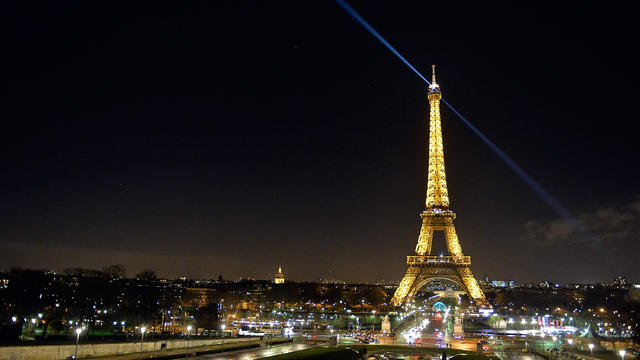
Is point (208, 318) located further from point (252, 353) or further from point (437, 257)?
point (437, 257)

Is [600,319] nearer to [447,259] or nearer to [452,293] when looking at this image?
[447,259]

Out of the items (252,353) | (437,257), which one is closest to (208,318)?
(252,353)

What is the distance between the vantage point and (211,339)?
53.7 m

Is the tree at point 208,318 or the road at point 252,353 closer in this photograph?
the road at point 252,353

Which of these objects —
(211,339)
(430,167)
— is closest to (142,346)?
(211,339)

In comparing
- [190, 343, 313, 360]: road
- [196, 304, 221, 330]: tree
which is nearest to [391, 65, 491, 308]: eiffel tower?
[196, 304, 221, 330]: tree

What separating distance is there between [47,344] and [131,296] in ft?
142

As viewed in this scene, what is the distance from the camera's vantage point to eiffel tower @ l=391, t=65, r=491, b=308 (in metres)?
101

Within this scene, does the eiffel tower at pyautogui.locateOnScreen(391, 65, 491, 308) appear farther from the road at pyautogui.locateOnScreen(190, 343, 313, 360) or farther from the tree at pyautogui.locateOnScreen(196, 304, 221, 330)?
the road at pyautogui.locateOnScreen(190, 343, 313, 360)

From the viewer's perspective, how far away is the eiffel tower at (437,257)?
330 ft

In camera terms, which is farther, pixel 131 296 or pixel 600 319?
pixel 600 319

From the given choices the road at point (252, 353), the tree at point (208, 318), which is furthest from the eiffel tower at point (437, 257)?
the road at point (252, 353)

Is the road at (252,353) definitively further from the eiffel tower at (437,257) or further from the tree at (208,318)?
the eiffel tower at (437,257)

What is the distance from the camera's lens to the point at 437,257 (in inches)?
4048
